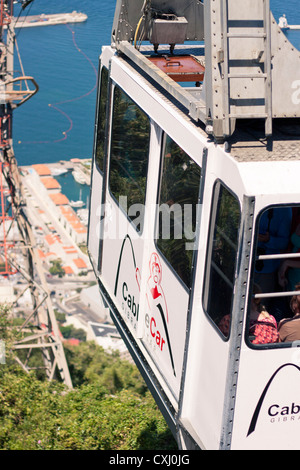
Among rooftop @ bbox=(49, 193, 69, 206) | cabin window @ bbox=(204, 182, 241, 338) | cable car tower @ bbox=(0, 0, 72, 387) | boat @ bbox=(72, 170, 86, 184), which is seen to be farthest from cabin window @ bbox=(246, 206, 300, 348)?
rooftop @ bbox=(49, 193, 69, 206)

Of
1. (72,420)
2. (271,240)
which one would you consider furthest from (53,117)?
(271,240)

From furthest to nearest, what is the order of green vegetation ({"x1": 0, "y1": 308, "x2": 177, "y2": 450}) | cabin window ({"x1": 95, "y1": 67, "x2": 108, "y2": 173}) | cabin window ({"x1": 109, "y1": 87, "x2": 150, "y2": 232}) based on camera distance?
green vegetation ({"x1": 0, "y1": 308, "x2": 177, "y2": 450}) < cabin window ({"x1": 95, "y1": 67, "x2": 108, "y2": 173}) < cabin window ({"x1": 109, "y1": 87, "x2": 150, "y2": 232})

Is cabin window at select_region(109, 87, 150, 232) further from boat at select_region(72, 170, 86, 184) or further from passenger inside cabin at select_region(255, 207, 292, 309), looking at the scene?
boat at select_region(72, 170, 86, 184)

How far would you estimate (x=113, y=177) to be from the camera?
6.62m

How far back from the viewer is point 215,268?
426cm

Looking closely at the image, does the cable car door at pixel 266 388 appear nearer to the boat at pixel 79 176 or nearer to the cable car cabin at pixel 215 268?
the cable car cabin at pixel 215 268

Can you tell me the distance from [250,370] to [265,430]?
472 mm

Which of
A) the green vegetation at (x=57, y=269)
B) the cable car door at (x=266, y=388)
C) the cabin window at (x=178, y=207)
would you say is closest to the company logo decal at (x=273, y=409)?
the cable car door at (x=266, y=388)

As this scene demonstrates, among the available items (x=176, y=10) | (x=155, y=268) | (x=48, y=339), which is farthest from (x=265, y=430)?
(x=48, y=339)

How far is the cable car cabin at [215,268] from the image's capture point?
394 centimetres

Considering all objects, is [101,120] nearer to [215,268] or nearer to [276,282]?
[215,268]

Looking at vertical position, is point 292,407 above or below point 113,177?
below

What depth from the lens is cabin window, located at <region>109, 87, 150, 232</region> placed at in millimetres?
5664
